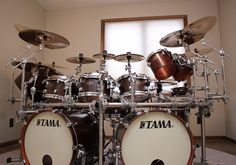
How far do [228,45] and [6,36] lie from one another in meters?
3.48

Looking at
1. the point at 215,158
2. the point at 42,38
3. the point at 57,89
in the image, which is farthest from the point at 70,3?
the point at 215,158

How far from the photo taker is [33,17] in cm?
359

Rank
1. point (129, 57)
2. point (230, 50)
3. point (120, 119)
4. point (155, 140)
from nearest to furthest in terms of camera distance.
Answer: point (155, 140) → point (120, 119) → point (129, 57) → point (230, 50)

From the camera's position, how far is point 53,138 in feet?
5.14

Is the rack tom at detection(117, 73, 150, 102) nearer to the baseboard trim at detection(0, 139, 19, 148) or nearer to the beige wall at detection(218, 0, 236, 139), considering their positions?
the beige wall at detection(218, 0, 236, 139)

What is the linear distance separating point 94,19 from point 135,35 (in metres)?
0.89

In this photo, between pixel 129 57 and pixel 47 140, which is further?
pixel 129 57

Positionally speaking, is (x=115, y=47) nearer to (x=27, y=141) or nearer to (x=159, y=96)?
(x=159, y=96)

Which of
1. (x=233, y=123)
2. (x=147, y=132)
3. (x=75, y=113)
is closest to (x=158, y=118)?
(x=147, y=132)

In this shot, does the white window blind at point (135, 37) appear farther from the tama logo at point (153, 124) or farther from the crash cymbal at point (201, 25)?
the tama logo at point (153, 124)

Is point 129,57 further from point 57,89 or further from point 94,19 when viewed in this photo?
point 94,19

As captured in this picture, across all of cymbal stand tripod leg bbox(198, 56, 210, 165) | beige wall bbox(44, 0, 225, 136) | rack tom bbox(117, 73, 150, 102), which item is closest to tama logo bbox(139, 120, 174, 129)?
rack tom bbox(117, 73, 150, 102)

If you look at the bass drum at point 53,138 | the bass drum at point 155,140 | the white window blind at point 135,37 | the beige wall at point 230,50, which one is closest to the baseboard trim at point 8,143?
the bass drum at point 53,138

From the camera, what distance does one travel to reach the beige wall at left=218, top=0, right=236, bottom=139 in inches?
117
